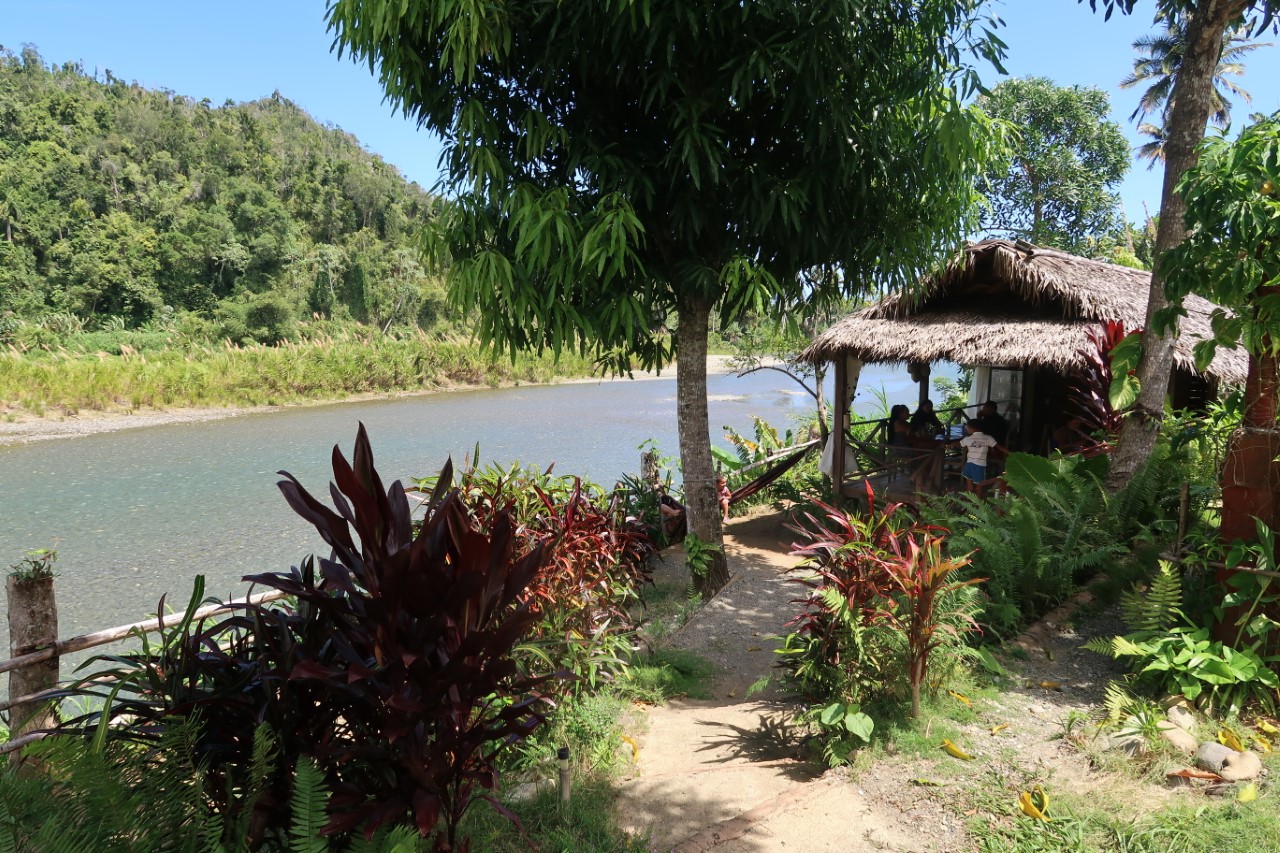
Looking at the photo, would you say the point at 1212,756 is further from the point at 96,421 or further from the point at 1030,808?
the point at 96,421

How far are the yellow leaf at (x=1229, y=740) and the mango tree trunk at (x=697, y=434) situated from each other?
3052 mm

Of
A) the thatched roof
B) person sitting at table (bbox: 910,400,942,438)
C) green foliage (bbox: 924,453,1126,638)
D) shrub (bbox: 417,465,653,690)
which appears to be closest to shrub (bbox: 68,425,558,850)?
shrub (bbox: 417,465,653,690)

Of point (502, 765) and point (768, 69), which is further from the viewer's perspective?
point (768, 69)

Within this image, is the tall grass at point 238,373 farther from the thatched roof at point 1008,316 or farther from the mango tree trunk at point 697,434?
the mango tree trunk at point 697,434

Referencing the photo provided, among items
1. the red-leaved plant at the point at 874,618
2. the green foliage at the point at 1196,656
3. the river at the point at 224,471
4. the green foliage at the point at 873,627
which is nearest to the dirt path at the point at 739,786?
the green foliage at the point at 873,627

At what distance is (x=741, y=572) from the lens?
668cm

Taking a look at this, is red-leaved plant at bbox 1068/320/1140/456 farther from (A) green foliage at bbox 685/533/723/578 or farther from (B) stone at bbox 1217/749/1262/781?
(B) stone at bbox 1217/749/1262/781

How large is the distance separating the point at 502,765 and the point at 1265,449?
307 centimetres

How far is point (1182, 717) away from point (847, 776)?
48.4 inches

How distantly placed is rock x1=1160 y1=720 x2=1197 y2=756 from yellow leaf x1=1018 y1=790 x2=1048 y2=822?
61 centimetres

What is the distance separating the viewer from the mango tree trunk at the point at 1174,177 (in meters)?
4.71

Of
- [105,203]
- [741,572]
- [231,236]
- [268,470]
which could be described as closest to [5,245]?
[105,203]

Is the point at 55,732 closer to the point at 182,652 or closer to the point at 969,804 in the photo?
the point at 182,652

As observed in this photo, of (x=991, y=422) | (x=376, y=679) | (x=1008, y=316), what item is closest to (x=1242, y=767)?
(x=376, y=679)
